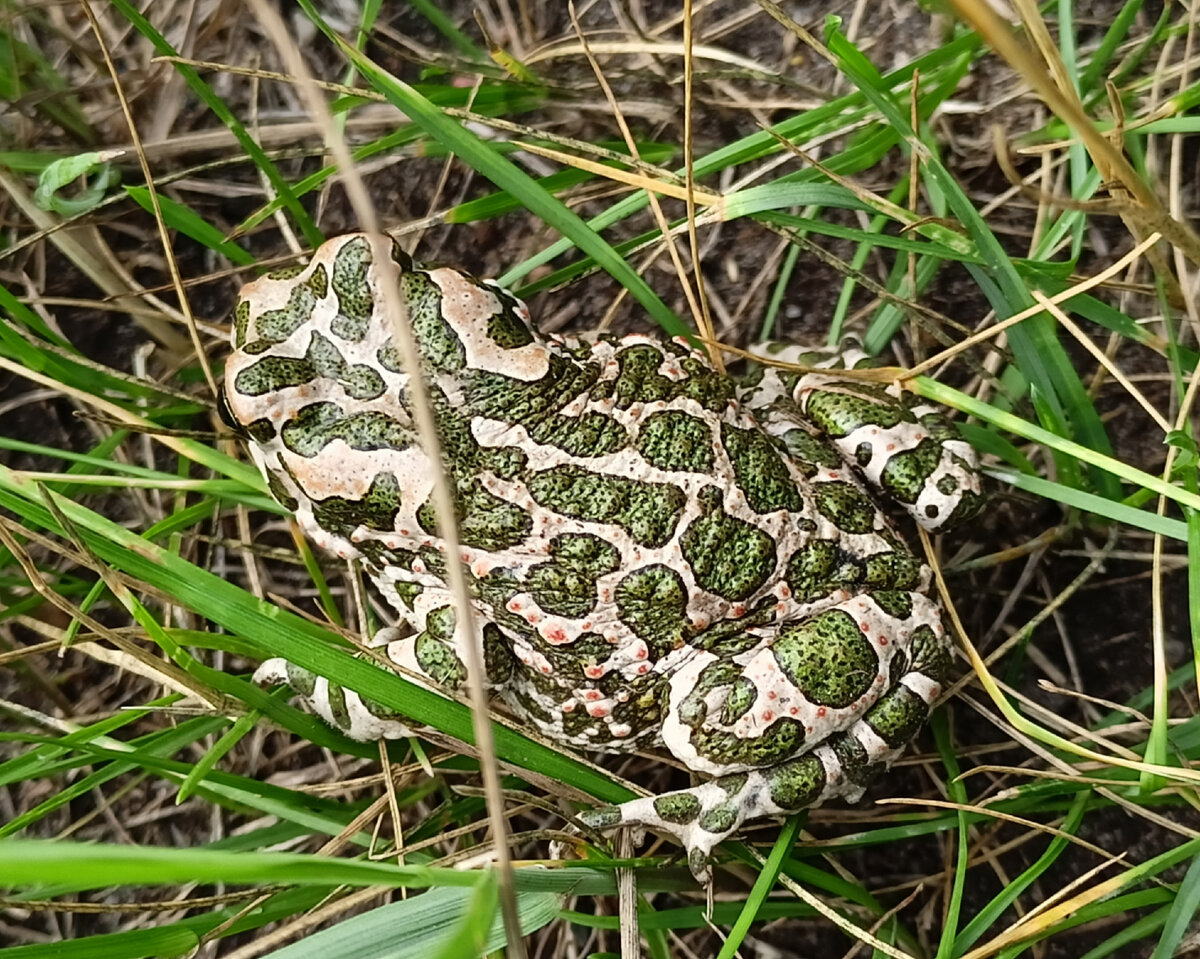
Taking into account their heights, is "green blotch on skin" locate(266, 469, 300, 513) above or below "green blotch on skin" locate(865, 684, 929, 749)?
above

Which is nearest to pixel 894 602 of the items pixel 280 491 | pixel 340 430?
pixel 340 430

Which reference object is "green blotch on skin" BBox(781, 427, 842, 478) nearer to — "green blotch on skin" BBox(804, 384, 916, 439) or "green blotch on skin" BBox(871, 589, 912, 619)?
"green blotch on skin" BBox(804, 384, 916, 439)

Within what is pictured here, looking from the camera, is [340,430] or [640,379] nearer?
[340,430]

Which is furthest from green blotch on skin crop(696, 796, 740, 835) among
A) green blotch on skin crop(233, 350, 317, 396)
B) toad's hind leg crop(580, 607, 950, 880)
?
green blotch on skin crop(233, 350, 317, 396)

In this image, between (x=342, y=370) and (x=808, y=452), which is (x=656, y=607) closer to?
(x=808, y=452)

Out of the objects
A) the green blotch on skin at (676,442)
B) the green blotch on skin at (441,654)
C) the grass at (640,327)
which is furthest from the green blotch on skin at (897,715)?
the green blotch on skin at (441,654)

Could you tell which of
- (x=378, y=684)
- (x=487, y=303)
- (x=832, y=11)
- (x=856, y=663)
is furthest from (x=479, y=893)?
(x=832, y=11)

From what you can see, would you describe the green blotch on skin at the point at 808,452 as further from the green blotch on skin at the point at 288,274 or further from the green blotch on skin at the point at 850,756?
the green blotch on skin at the point at 288,274
